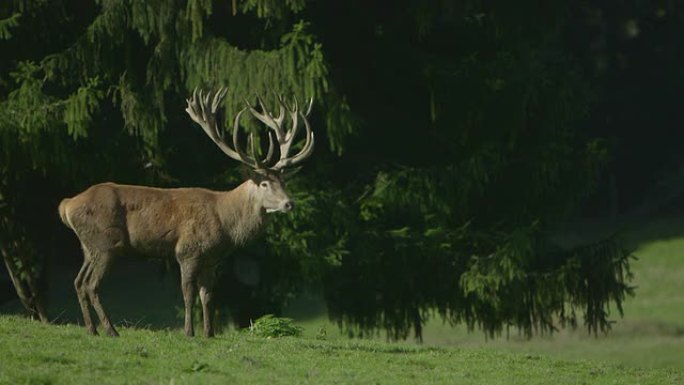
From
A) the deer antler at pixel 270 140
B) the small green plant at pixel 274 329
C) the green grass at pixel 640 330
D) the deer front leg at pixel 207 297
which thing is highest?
the deer antler at pixel 270 140

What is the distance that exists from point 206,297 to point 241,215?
2.86ft

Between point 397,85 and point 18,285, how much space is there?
239 inches

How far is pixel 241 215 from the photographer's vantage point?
15.2 m

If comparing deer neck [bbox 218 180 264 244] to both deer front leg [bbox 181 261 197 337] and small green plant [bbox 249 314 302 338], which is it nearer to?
deer front leg [bbox 181 261 197 337]

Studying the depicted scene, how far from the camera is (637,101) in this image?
46844 mm

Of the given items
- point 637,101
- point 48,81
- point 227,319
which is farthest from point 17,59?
point 637,101

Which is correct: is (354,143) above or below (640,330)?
above

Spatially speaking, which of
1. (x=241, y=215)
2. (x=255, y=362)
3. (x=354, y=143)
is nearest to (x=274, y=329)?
(x=241, y=215)

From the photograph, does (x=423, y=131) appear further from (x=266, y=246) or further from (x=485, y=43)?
(x=266, y=246)

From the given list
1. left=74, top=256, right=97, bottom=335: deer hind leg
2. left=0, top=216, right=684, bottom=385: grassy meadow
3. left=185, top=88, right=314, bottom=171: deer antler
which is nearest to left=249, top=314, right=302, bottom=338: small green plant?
left=0, top=216, right=684, bottom=385: grassy meadow

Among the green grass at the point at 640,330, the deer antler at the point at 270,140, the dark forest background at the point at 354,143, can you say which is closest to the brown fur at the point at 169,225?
the deer antler at the point at 270,140

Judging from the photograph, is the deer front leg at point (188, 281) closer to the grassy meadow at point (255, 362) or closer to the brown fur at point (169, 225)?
the brown fur at point (169, 225)

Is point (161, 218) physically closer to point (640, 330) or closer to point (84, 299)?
point (84, 299)

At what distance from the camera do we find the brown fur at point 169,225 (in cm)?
1442
